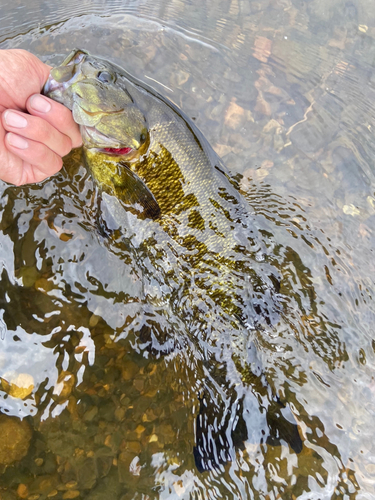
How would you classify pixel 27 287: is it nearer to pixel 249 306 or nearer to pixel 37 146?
pixel 37 146

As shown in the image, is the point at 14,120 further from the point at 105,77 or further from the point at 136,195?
the point at 136,195

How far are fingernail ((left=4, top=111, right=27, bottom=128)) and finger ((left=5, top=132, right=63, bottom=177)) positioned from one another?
77 millimetres

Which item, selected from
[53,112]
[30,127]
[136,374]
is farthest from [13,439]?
[53,112]

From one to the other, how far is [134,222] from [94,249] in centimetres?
48

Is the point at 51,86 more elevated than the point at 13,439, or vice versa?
the point at 51,86

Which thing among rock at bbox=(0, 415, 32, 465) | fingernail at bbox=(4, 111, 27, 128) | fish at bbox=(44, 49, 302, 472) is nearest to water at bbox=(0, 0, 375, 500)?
rock at bbox=(0, 415, 32, 465)

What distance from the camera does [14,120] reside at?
238 centimetres

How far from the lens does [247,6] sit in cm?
362

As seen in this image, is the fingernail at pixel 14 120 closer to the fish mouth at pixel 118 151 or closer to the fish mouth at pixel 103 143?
the fish mouth at pixel 103 143

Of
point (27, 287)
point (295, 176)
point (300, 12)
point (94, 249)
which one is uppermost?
point (300, 12)

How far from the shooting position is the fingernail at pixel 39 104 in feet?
7.91

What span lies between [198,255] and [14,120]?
1.66 m

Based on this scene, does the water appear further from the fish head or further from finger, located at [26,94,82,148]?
the fish head

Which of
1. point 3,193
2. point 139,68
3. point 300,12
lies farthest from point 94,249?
point 300,12
